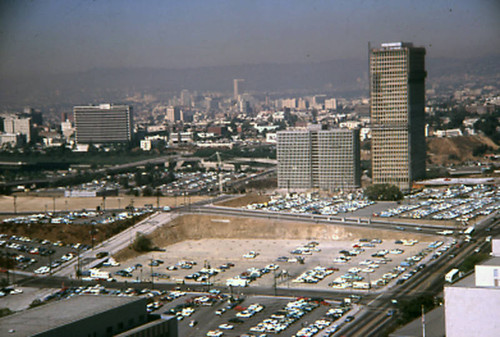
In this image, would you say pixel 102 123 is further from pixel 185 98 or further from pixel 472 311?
pixel 472 311

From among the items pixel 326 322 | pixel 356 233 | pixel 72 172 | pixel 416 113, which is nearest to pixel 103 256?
pixel 356 233

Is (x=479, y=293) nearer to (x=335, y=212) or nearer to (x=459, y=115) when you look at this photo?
(x=335, y=212)

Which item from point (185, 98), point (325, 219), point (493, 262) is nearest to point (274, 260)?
point (325, 219)

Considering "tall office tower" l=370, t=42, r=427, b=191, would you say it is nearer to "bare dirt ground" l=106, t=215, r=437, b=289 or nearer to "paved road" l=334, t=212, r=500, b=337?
"bare dirt ground" l=106, t=215, r=437, b=289

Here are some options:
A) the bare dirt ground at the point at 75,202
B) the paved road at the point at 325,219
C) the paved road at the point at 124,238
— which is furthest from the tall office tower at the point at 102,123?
the paved road at the point at 124,238

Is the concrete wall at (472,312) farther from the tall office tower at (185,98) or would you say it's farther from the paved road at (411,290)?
the tall office tower at (185,98)
